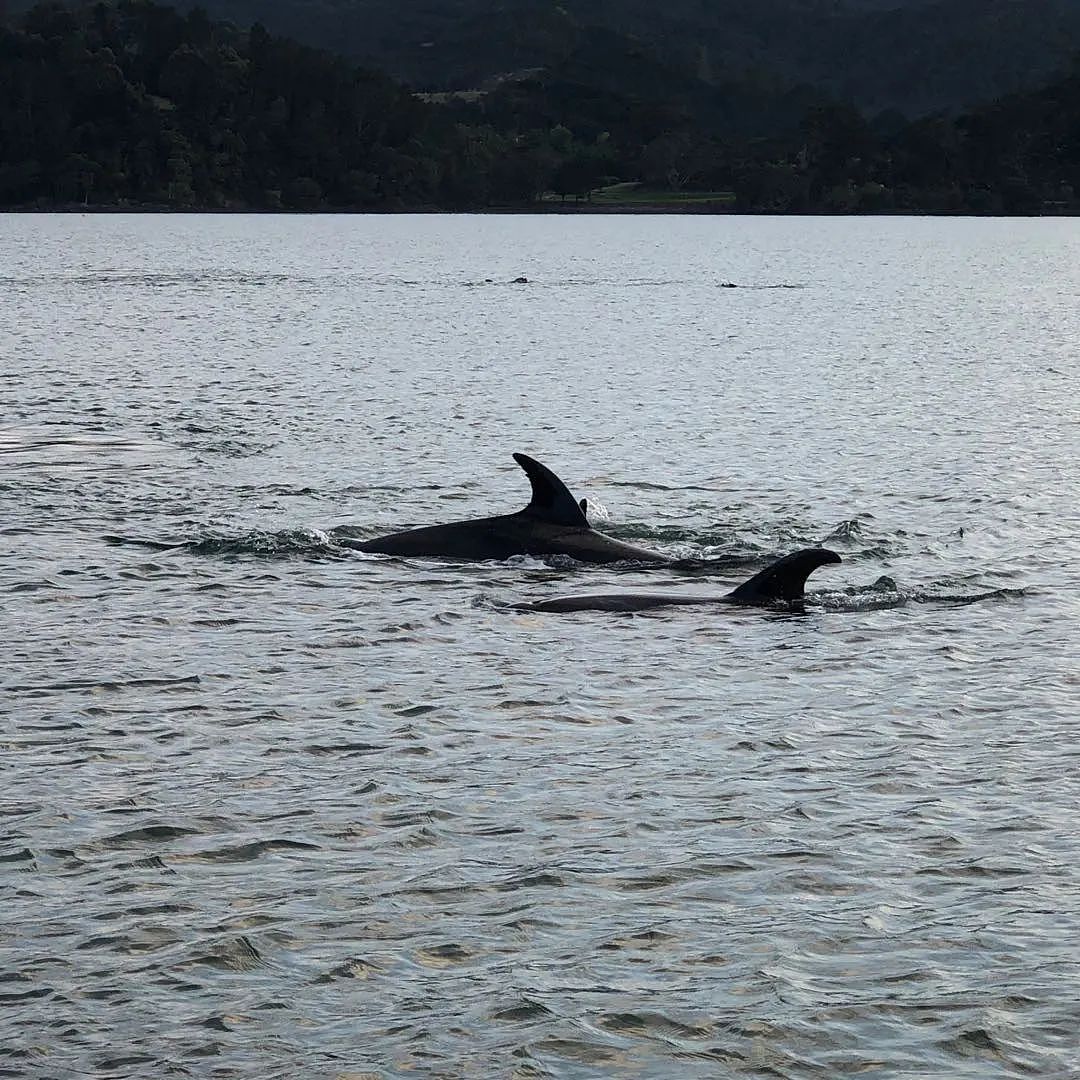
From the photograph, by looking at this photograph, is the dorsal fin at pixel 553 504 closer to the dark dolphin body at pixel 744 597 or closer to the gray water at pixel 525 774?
the gray water at pixel 525 774

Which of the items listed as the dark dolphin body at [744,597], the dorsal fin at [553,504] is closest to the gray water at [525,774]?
the dark dolphin body at [744,597]

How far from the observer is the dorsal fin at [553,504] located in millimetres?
24062

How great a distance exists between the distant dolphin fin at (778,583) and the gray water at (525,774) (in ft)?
1.67

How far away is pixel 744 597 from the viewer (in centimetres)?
2194

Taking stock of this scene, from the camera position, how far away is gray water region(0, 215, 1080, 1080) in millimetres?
10984

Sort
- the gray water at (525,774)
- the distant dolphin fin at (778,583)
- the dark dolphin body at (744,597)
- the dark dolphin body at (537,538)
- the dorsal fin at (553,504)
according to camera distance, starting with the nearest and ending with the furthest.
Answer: the gray water at (525,774)
the dark dolphin body at (744,597)
the distant dolphin fin at (778,583)
the dorsal fin at (553,504)
the dark dolphin body at (537,538)

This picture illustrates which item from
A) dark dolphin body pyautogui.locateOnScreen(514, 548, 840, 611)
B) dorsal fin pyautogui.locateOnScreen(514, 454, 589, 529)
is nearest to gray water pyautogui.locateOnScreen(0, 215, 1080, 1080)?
dark dolphin body pyautogui.locateOnScreen(514, 548, 840, 611)

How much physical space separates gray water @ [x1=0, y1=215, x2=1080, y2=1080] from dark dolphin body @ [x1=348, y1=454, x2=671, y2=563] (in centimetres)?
53

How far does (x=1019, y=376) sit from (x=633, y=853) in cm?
5078

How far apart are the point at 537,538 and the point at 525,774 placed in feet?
30.2

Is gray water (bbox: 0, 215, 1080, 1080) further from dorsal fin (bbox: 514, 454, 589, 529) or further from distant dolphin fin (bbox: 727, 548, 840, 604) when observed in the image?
dorsal fin (bbox: 514, 454, 589, 529)

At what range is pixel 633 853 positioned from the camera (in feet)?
44.8

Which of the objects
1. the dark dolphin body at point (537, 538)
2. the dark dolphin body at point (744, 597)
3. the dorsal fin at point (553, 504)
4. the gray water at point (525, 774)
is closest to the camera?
Answer: the gray water at point (525, 774)

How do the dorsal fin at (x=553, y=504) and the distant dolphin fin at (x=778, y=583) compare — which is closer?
the distant dolphin fin at (x=778, y=583)
